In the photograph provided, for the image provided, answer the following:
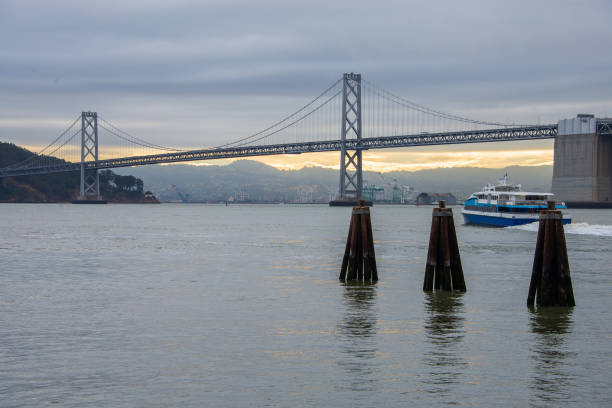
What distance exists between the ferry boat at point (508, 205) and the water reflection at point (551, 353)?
46.2 metres

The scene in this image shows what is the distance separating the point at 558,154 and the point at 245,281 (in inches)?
4536

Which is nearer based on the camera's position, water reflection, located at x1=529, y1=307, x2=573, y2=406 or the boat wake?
water reflection, located at x1=529, y1=307, x2=573, y2=406

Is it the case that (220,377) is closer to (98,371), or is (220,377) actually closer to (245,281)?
(98,371)

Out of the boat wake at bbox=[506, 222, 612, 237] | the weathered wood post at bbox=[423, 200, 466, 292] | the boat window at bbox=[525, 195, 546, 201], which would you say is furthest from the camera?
the boat window at bbox=[525, 195, 546, 201]

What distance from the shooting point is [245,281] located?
23203mm

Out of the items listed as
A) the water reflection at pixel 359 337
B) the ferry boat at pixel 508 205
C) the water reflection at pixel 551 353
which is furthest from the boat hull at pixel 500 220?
the water reflection at pixel 551 353

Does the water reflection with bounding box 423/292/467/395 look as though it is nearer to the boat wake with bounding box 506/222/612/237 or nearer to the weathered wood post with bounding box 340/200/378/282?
the weathered wood post with bounding box 340/200/378/282

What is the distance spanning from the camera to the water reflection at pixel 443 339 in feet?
34.7

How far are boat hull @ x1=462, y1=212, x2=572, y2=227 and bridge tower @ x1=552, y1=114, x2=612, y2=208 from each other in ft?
217

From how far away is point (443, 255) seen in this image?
1809cm

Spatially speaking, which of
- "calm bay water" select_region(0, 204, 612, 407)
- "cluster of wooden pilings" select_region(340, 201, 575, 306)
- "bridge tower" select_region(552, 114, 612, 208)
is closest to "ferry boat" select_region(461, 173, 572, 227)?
"calm bay water" select_region(0, 204, 612, 407)

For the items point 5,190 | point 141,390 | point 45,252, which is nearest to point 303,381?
point 141,390

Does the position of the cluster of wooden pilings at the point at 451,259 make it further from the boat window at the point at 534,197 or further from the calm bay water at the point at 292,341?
the boat window at the point at 534,197

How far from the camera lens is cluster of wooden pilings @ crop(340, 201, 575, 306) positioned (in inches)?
595
